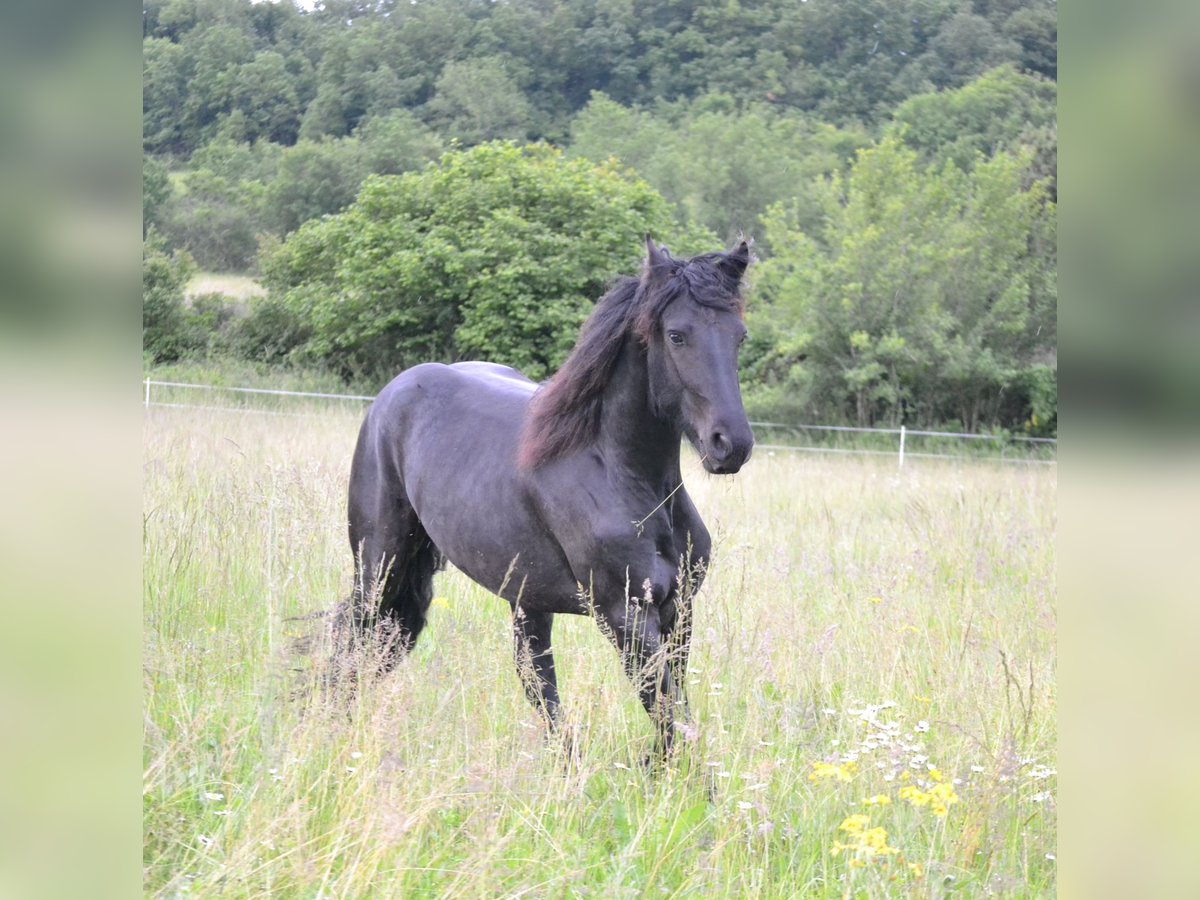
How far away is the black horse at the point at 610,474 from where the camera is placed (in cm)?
321

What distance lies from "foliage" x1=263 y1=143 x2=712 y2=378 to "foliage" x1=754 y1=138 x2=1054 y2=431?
4420 millimetres

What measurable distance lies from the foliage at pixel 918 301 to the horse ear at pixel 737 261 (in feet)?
73.5

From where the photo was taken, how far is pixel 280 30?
34.0m

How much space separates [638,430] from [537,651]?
1.25m

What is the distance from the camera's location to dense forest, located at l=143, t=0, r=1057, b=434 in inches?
985

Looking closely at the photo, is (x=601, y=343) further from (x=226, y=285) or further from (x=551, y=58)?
(x=551, y=58)

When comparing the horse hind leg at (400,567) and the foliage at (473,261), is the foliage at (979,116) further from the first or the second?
the horse hind leg at (400,567)

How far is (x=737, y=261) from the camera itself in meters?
3.41

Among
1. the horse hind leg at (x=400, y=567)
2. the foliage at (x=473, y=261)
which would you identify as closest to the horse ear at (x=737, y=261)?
the horse hind leg at (x=400, y=567)
